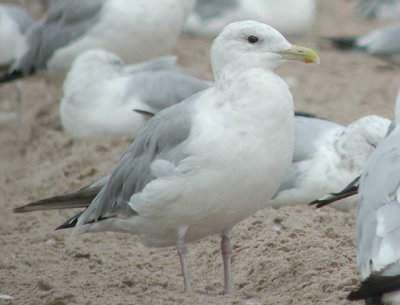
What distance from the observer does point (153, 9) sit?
335 inches

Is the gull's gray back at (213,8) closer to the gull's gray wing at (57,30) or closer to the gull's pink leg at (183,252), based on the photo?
the gull's gray wing at (57,30)

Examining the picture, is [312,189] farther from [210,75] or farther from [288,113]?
[210,75]

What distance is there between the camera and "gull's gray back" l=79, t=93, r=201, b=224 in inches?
191

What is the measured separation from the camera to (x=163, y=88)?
24.7 ft

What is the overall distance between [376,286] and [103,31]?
16.9 feet

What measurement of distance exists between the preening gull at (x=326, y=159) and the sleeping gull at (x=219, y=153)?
1.28 meters

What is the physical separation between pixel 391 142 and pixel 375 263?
2.25 feet

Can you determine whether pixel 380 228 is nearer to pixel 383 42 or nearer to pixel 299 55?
pixel 299 55

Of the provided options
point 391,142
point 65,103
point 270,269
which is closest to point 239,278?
point 270,269

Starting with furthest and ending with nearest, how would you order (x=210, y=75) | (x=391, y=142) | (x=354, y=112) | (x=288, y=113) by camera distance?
1. (x=210, y=75)
2. (x=354, y=112)
3. (x=288, y=113)
4. (x=391, y=142)

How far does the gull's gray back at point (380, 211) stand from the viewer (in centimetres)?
390

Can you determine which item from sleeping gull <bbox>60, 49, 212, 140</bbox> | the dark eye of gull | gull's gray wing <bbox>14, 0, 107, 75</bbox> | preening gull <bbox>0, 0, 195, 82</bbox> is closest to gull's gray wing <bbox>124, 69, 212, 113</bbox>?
sleeping gull <bbox>60, 49, 212, 140</bbox>

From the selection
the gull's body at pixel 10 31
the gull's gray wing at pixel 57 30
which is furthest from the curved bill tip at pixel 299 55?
the gull's body at pixel 10 31

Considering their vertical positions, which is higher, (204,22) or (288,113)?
(288,113)
